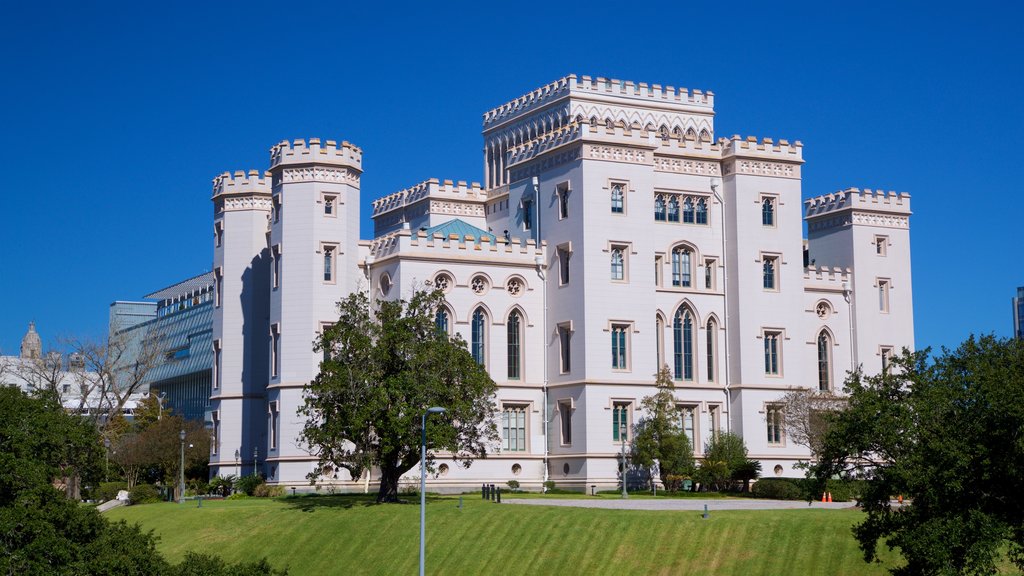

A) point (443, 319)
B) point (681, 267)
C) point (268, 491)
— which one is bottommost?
point (268, 491)

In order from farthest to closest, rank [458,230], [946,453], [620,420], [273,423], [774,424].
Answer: [458,230], [774,424], [273,423], [620,420], [946,453]

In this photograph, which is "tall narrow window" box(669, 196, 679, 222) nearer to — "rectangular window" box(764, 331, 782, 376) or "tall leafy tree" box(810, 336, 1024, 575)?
"rectangular window" box(764, 331, 782, 376)

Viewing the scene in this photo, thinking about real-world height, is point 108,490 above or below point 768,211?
below

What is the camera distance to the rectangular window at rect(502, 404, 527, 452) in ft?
228

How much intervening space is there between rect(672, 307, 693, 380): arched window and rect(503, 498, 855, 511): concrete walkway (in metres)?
10.7

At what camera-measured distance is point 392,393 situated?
57.4 metres

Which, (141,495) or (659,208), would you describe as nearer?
(659,208)

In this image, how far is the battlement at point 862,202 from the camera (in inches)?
3135

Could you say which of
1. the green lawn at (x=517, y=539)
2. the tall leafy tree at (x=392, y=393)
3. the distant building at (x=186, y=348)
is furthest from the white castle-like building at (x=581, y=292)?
the distant building at (x=186, y=348)

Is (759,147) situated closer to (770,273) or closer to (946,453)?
(770,273)

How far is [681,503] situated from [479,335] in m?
17.3

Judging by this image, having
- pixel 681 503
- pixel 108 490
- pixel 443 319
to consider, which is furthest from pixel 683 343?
pixel 108 490

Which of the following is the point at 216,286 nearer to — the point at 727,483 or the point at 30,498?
the point at 727,483

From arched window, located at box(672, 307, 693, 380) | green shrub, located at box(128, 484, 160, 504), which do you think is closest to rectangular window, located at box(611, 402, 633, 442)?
arched window, located at box(672, 307, 693, 380)
